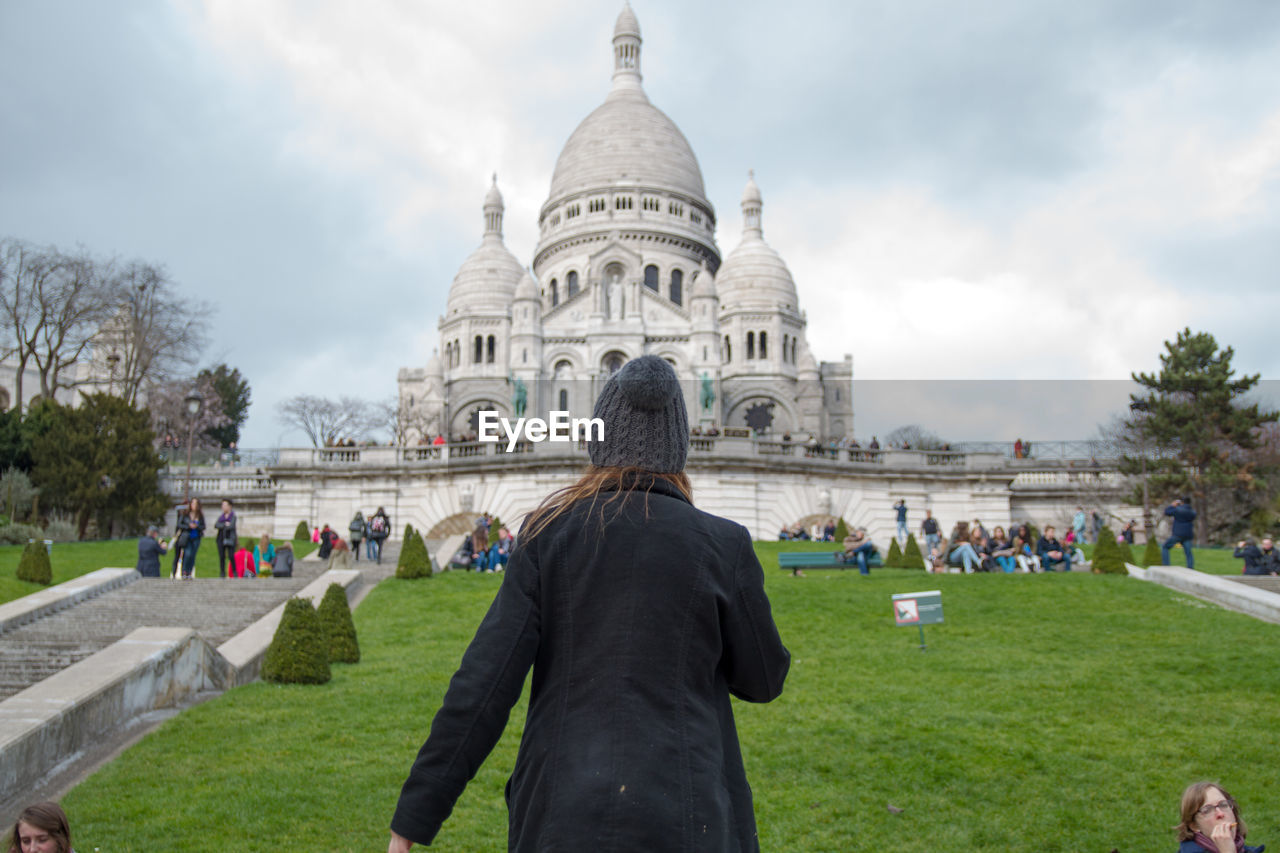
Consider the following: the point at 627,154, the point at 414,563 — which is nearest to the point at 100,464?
the point at 414,563

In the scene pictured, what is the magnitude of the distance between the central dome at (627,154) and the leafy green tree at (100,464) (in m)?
45.0

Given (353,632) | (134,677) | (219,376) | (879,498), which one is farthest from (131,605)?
(219,376)

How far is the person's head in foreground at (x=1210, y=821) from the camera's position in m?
4.78

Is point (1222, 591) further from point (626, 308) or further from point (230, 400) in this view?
point (230, 400)

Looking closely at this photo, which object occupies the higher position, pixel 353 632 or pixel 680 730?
pixel 680 730

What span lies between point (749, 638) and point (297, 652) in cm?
916

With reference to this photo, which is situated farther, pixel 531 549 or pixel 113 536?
pixel 113 536

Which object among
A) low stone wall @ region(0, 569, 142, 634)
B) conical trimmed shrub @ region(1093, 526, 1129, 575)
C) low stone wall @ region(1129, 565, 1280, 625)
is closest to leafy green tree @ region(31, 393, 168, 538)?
low stone wall @ region(0, 569, 142, 634)

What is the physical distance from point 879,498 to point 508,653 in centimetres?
2893

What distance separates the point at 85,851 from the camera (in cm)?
629

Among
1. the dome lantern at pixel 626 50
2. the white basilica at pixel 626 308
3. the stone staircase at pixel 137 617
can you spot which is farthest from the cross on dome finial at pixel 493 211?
the stone staircase at pixel 137 617

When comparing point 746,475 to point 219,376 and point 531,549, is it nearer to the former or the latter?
point 531,549

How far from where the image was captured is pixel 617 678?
2.62 meters

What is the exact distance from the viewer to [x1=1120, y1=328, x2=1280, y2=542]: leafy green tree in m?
31.2
